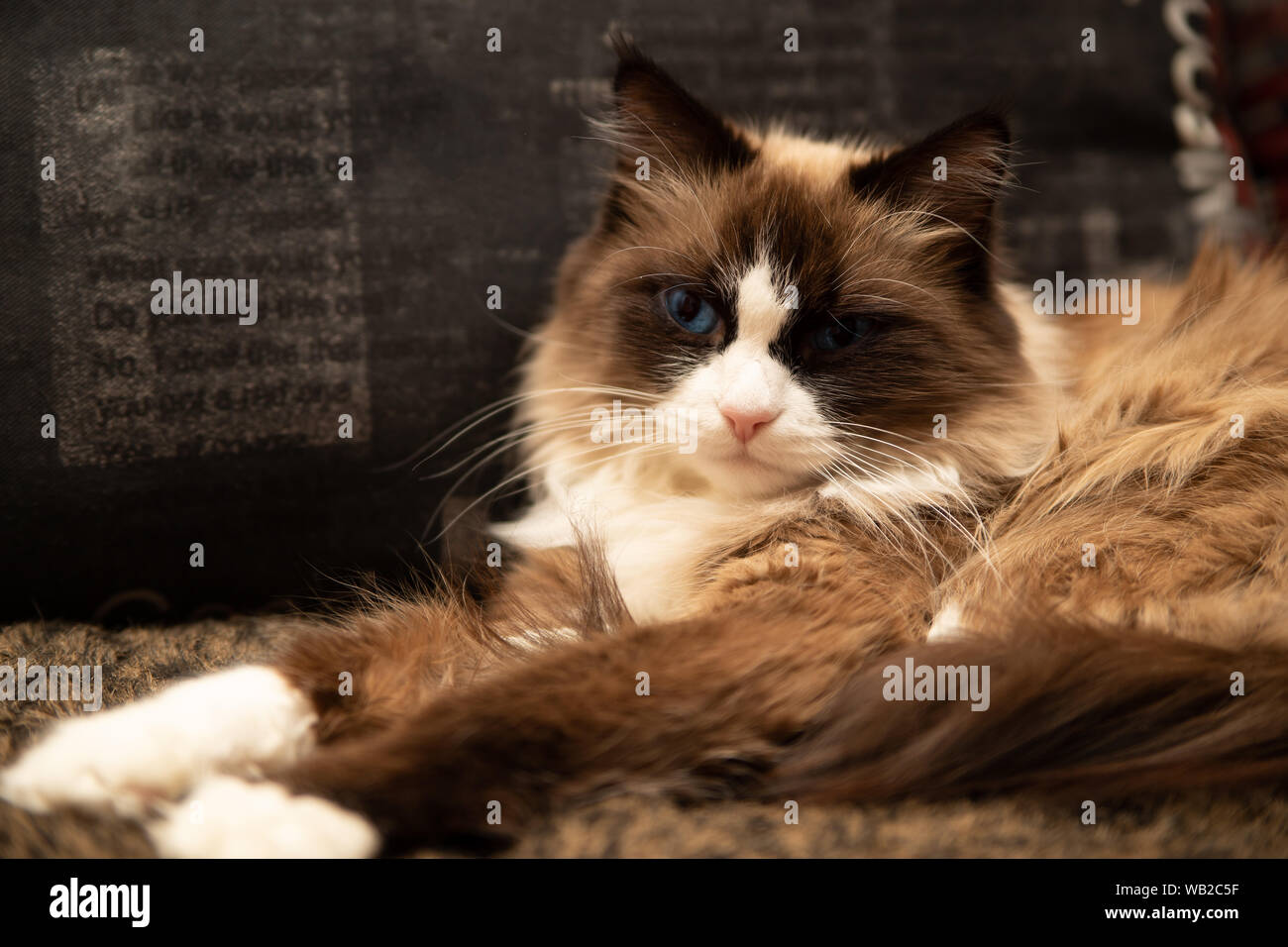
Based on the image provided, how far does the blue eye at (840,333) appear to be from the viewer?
129 cm

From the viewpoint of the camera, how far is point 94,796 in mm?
865

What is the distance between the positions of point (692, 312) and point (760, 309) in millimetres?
118

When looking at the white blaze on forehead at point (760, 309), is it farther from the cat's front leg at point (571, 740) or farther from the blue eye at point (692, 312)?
the cat's front leg at point (571, 740)

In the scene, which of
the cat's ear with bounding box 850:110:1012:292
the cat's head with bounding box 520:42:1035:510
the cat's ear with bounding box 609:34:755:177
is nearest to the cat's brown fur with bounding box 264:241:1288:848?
the cat's head with bounding box 520:42:1035:510

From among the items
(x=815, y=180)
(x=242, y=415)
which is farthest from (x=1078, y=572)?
(x=242, y=415)

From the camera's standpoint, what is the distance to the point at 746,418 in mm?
1179

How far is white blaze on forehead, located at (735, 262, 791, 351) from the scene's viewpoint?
126 centimetres

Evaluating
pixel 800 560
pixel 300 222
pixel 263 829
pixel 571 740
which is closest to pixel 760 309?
pixel 800 560

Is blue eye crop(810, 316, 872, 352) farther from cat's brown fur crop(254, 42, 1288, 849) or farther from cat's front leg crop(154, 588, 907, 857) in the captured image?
cat's front leg crop(154, 588, 907, 857)

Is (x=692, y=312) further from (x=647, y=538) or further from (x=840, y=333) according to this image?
(x=647, y=538)

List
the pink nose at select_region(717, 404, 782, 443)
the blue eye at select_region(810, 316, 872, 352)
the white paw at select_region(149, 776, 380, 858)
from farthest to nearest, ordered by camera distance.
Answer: the blue eye at select_region(810, 316, 872, 352), the pink nose at select_region(717, 404, 782, 443), the white paw at select_region(149, 776, 380, 858)

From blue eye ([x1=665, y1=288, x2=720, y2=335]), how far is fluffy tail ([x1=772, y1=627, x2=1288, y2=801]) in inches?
24.5

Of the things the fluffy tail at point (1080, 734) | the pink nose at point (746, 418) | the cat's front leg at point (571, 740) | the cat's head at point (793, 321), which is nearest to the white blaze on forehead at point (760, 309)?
the cat's head at point (793, 321)

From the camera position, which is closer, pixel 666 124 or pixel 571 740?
pixel 571 740
